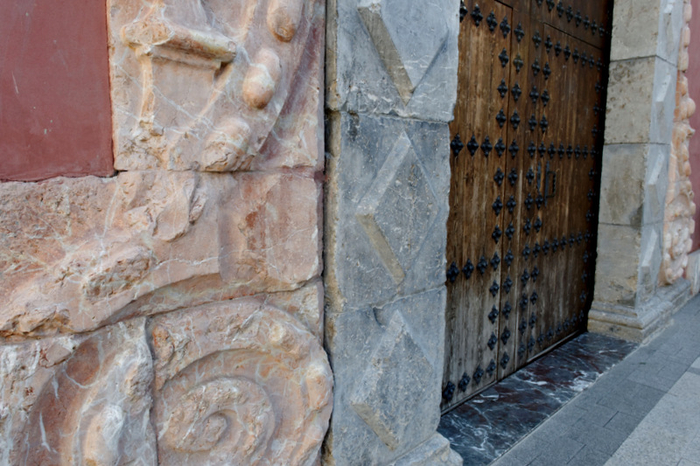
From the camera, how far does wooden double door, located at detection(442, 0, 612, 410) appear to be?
222 centimetres

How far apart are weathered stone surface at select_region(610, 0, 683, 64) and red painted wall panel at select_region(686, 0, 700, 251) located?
64cm

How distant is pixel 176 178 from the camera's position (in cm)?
99

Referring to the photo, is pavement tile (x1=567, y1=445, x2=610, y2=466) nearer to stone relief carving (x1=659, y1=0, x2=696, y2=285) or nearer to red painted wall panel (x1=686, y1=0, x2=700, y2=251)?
stone relief carving (x1=659, y1=0, x2=696, y2=285)

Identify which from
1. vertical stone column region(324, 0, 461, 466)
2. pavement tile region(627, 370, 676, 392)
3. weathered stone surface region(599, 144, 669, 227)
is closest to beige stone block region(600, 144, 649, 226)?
weathered stone surface region(599, 144, 669, 227)

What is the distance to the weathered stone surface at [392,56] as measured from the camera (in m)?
1.22

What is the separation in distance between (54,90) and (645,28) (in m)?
3.53

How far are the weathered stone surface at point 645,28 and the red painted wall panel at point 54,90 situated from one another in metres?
3.38

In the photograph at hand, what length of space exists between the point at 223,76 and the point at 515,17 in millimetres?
1881

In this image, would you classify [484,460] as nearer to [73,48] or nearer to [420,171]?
[420,171]

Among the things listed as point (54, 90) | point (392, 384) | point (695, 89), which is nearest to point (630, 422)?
point (392, 384)

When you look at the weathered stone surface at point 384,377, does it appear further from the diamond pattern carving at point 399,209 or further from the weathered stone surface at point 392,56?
the weathered stone surface at point 392,56

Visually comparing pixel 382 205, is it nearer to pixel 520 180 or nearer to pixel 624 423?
pixel 520 180

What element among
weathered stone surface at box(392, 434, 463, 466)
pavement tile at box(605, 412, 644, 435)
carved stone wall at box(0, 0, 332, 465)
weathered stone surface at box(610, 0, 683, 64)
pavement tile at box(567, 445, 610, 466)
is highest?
weathered stone surface at box(610, 0, 683, 64)

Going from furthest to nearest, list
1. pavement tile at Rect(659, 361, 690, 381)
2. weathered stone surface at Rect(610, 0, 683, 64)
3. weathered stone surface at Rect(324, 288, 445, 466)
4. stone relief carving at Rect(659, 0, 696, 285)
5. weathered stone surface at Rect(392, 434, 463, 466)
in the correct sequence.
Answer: stone relief carving at Rect(659, 0, 696, 285)
weathered stone surface at Rect(610, 0, 683, 64)
pavement tile at Rect(659, 361, 690, 381)
weathered stone surface at Rect(392, 434, 463, 466)
weathered stone surface at Rect(324, 288, 445, 466)
